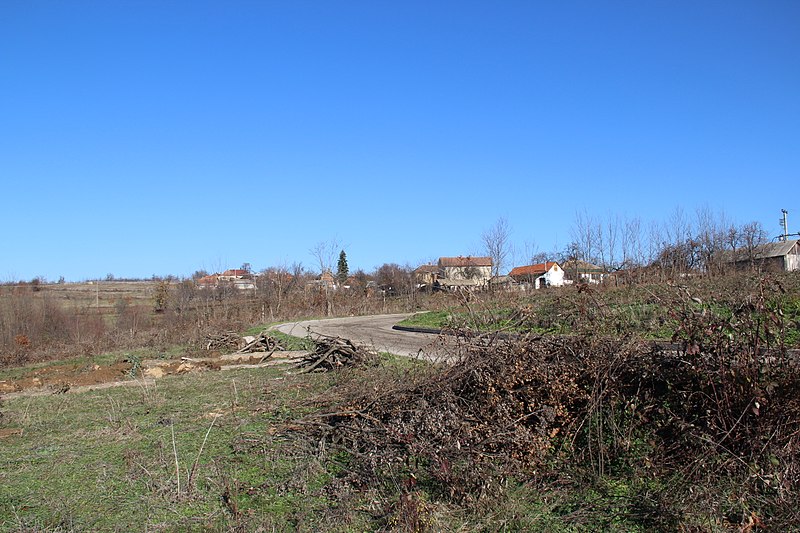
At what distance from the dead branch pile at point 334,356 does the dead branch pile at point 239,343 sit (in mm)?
5317

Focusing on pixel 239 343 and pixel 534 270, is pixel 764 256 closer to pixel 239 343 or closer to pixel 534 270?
pixel 239 343

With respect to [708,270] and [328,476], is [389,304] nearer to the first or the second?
[708,270]

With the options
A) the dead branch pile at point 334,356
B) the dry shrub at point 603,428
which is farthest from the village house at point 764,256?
the dry shrub at point 603,428

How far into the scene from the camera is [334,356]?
13.1 meters

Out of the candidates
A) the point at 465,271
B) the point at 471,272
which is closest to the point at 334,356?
the point at 471,272

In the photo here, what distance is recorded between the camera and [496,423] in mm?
5633

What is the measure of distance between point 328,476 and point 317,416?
155 centimetres

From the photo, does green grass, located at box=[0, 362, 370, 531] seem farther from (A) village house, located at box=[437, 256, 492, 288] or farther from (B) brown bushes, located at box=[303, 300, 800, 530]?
(A) village house, located at box=[437, 256, 492, 288]

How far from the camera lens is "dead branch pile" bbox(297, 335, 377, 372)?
1279cm

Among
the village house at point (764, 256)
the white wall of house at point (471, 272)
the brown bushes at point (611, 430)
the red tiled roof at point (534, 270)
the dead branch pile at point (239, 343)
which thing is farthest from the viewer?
the red tiled roof at point (534, 270)

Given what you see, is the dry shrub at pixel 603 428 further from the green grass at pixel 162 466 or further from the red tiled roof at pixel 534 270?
the red tiled roof at pixel 534 270

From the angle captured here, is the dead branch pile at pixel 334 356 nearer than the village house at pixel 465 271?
Yes

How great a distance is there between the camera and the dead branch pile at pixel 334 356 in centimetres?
1279

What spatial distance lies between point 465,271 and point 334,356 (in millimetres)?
39728
